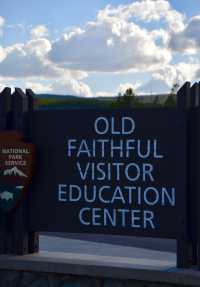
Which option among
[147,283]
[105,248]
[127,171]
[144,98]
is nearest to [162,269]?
[147,283]

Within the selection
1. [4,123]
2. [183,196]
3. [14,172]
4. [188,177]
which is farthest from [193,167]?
[4,123]

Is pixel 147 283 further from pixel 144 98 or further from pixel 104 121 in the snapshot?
pixel 144 98

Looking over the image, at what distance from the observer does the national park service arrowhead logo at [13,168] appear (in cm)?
901

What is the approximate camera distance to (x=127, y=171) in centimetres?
857

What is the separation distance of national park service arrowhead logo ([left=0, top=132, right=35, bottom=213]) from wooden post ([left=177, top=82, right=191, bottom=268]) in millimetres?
1771

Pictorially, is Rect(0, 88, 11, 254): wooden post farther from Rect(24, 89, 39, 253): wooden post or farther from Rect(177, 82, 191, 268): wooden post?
Rect(177, 82, 191, 268): wooden post

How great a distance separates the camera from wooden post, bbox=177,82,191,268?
26.9 ft

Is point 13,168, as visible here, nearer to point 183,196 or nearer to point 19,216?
point 19,216

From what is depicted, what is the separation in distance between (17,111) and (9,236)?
143 cm

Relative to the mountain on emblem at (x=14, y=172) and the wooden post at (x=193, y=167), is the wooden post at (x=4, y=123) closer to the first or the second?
the mountain on emblem at (x=14, y=172)

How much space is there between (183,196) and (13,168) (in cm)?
205

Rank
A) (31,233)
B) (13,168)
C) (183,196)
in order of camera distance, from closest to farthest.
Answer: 1. (183,196)
2. (13,168)
3. (31,233)

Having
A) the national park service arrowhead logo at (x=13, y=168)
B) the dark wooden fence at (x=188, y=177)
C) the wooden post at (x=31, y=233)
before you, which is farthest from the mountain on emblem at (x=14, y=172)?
the dark wooden fence at (x=188, y=177)

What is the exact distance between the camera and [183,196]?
26.9 ft
